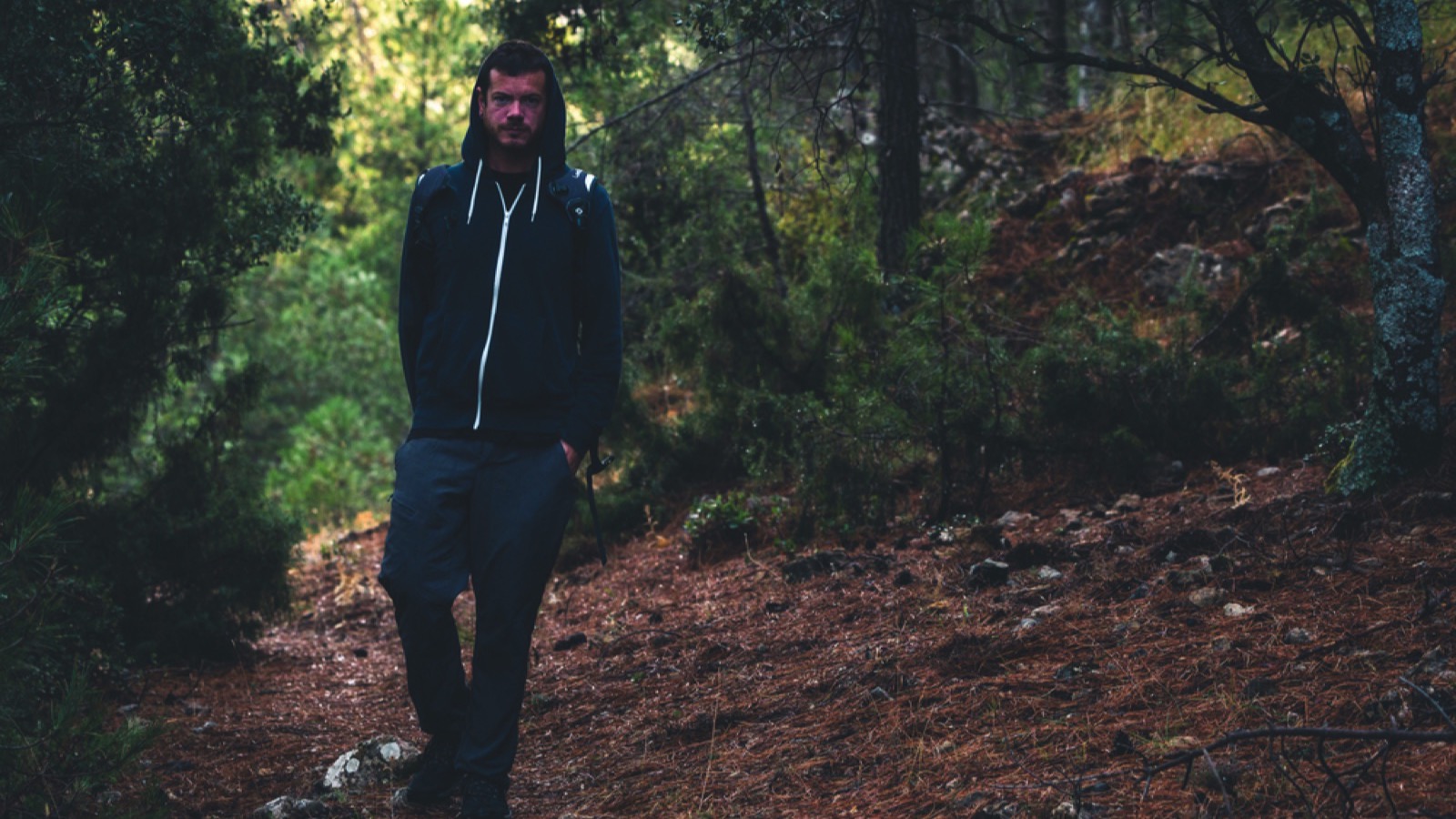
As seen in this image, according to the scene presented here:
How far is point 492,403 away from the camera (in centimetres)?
374

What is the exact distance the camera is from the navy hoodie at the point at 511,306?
374cm

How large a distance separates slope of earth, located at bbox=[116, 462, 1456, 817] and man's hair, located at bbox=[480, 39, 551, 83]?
2.23 meters

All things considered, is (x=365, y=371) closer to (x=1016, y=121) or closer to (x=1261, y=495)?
(x=1016, y=121)

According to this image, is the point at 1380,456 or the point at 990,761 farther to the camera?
the point at 1380,456

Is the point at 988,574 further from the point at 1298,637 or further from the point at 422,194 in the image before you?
the point at 422,194

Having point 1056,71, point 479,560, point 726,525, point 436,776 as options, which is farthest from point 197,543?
point 1056,71

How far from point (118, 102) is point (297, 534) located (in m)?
2.54

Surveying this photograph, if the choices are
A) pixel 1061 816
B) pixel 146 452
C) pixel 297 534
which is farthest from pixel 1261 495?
pixel 146 452

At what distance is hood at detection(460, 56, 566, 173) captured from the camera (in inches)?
155

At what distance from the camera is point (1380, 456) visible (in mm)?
5188

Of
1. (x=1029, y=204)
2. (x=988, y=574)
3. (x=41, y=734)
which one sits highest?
(x=1029, y=204)

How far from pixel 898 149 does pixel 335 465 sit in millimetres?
11299

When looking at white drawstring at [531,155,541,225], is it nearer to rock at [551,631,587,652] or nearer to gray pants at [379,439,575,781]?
gray pants at [379,439,575,781]

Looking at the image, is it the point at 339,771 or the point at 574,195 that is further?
the point at 339,771
